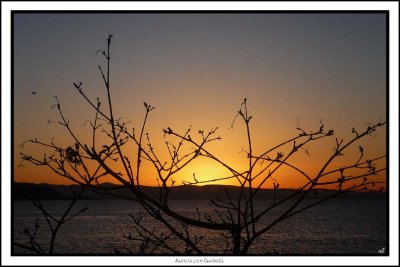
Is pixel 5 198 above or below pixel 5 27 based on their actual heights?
below

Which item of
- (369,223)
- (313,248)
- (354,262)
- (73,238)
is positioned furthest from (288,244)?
(354,262)

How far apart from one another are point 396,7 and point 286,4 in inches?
25.5

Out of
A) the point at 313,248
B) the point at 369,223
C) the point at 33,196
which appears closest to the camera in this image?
the point at 33,196

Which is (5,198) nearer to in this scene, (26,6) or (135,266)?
(135,266)

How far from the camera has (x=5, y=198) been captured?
3115 mm

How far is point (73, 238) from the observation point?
5484cm

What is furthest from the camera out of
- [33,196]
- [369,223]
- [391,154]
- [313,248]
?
[369,223]

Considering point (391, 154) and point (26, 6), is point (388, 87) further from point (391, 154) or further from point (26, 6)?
point (26, 6)

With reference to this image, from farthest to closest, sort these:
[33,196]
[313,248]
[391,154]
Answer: [313,248] < [391,154] < [33,196]

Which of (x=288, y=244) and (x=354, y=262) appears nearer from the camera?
(x=354, y=262)

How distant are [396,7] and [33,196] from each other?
2.22 m

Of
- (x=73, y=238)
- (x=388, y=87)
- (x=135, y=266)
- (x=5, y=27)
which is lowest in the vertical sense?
(x=73, y=238)

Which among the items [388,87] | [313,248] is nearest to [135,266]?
[388,87]

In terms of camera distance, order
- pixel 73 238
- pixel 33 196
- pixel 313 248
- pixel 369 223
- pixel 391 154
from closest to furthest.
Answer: pixel 33 196
pixel 391 154
pixel 313 248
pixel 73 238
pixel 369 223
